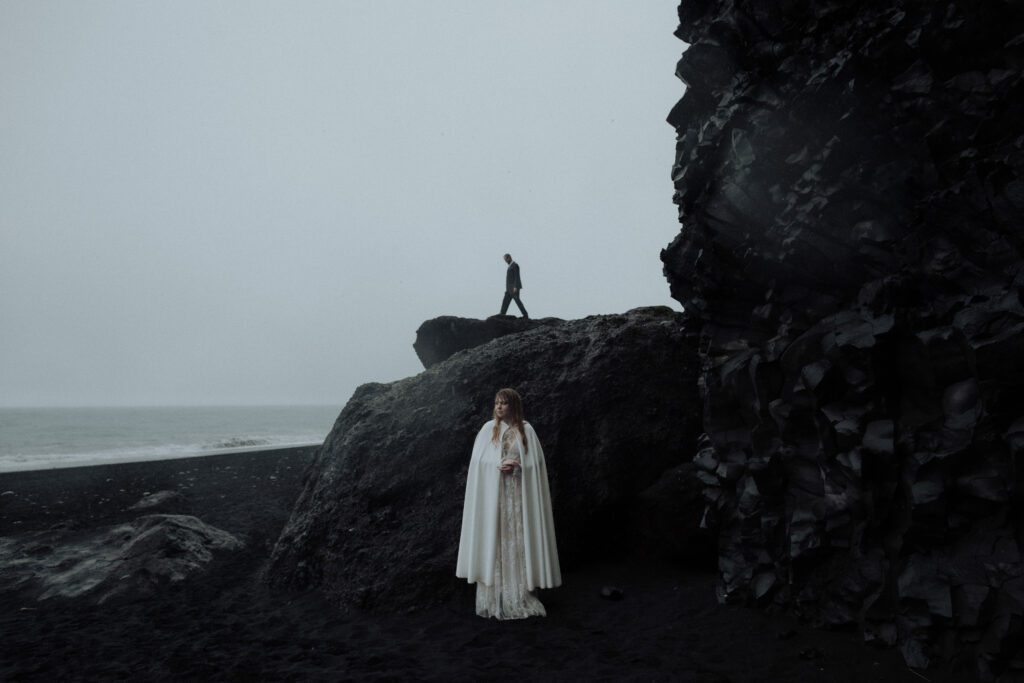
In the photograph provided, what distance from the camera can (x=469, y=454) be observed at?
28.5ft

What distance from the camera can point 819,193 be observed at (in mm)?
5996

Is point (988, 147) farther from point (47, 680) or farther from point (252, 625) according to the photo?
point (47, 680)

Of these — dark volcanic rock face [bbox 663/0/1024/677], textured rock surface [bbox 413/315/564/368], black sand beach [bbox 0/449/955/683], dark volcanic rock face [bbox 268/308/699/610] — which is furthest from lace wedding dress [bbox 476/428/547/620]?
textured rock surface [bbox 413/315/564/368]

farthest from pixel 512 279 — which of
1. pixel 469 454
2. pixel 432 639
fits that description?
pixel 432 639

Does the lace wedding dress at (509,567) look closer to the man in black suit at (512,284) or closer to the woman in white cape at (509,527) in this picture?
the woman in white cape at (509,527)

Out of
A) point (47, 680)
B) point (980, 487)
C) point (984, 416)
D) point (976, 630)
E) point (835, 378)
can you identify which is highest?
point (835, 378)

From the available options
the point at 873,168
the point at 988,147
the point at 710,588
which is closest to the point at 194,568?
the point at 710,588

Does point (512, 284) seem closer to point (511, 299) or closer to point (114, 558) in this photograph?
point (511, 299)

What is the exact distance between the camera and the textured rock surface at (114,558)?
28.6ft

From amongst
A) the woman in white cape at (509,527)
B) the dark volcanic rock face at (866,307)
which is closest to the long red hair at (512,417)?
the woman in white cape at (509,527)

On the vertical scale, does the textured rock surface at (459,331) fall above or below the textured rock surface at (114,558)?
above

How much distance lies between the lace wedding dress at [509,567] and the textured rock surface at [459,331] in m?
6.44

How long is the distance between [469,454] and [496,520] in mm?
1778

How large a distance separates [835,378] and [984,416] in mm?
1265
